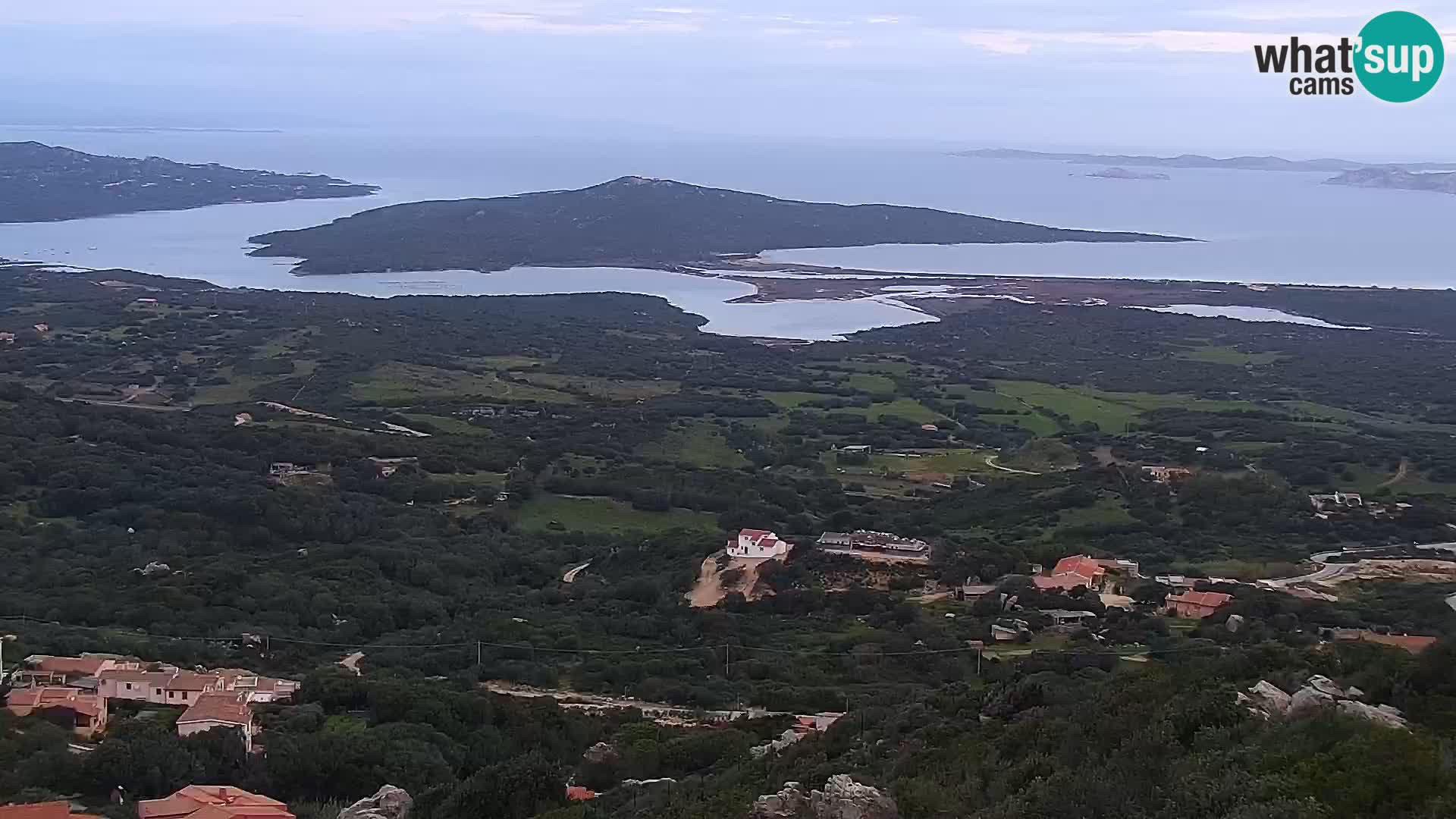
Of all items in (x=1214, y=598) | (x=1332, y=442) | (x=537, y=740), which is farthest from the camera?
(x=1332, y=442)

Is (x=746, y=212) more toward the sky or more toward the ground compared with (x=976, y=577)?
more toward the sky

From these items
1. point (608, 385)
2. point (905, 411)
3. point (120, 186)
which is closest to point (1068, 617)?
point (905, 411)

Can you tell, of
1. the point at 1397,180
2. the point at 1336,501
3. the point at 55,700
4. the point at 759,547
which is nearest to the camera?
the point at 55,700

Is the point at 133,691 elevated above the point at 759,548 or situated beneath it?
elevated above

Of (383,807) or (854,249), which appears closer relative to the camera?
(383,807)

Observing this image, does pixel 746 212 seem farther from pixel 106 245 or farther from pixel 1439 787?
pixel 1439 787

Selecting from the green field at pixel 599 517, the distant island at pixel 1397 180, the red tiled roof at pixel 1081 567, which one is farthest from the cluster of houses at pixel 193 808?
the distant island at pixel 1397 180

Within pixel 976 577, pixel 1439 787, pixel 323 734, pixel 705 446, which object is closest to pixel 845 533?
pixel 976 577

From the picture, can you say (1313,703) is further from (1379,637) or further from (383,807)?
(1379,637)
